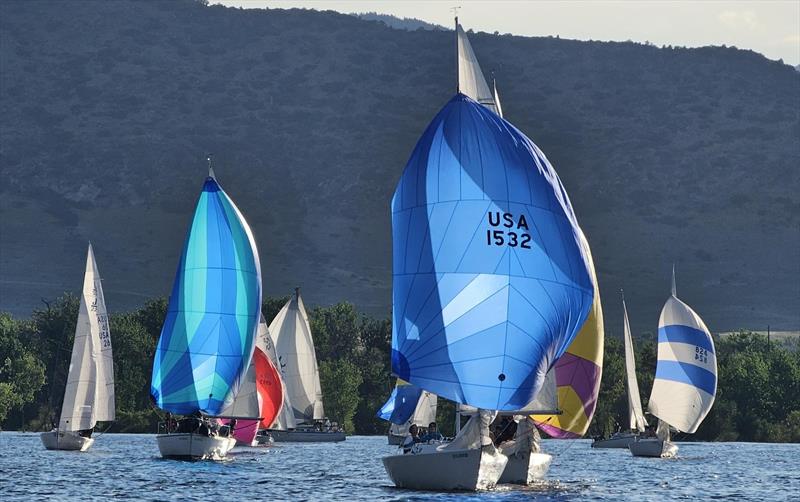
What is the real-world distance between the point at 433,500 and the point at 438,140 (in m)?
11.3

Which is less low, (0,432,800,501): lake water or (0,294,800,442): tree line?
(0,294,800,442): tree line

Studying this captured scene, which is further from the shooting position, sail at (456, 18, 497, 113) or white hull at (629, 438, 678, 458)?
white hull at (629, 438, 678, 458)

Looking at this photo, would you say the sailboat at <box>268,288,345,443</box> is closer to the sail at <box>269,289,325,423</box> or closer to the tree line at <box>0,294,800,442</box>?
the sail at <box>269,289,325,423</box>

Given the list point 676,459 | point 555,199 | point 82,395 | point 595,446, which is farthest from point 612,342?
point 555,199

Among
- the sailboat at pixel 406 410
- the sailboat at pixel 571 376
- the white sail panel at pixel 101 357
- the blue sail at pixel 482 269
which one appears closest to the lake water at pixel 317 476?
the sailboat at pixel 571 376

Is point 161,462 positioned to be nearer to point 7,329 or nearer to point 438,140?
point 438,140

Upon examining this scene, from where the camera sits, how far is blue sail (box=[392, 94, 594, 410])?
5253 cm

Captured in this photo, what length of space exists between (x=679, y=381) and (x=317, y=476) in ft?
113

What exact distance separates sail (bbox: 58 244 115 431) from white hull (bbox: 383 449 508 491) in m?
Answer: 39.0

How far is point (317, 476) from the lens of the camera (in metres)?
70.4

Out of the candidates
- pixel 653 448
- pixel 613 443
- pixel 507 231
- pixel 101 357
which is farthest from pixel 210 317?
pixel 613 443

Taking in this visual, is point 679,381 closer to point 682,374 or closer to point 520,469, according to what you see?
point 682,374

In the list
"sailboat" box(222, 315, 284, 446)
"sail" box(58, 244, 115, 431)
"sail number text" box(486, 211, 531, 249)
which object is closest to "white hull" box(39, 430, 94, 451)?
"sail" box(58, 244, 115, 431)

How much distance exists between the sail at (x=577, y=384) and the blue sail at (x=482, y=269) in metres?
4.27
